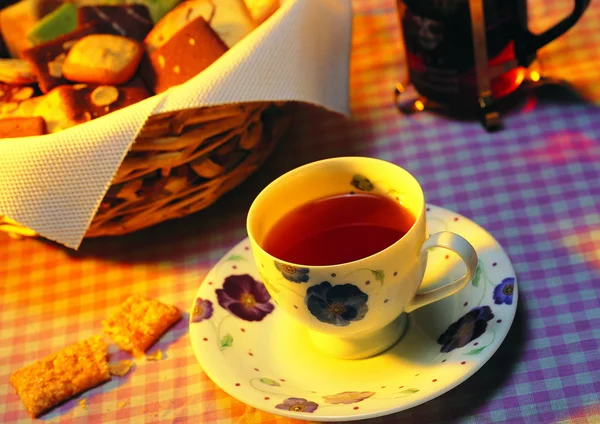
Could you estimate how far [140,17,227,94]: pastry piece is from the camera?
846 millimetres

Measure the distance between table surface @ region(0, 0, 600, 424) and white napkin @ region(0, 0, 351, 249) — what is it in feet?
0.40

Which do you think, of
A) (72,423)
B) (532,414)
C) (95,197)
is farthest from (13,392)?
(532,414)

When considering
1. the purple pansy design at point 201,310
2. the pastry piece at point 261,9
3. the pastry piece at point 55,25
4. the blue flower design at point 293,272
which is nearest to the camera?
the blue flower design at point 293,272

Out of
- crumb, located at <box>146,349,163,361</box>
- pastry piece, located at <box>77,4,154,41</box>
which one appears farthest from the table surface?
pastry piece, located at <box>77,4,154,41</box>

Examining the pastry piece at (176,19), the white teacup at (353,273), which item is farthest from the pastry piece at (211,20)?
the white teacup at (353,273)

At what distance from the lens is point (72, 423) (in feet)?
2.22

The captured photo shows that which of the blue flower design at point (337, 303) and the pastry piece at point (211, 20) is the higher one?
the pastry piece at point (211, 20)

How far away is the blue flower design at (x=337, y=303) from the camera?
57 centimetres

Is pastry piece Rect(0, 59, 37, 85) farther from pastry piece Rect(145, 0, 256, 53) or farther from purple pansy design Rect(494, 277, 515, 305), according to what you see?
purple pansy design Rect(494, 277, 515, 305)

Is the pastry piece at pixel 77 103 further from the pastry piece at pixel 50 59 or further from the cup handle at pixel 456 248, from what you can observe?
the cup handle at pixel 456 248

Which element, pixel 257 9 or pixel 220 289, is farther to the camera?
pixel 257 9

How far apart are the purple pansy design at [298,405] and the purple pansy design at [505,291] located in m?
0.18

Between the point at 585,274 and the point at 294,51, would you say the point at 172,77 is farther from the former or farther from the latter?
the point at 585,274

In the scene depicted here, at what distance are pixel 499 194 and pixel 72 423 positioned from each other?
49 cm
